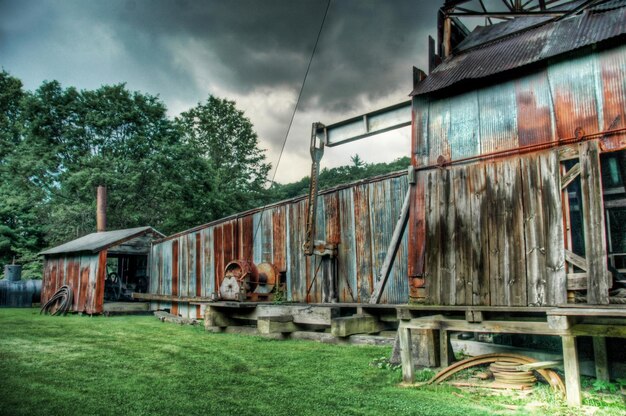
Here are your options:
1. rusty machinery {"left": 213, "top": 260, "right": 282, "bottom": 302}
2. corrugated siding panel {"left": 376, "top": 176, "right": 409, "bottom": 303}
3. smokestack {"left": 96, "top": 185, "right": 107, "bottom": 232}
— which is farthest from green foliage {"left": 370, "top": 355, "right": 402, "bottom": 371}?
smokestack {"left": 96, "top": 185, "right": 107, "bottom": 232}

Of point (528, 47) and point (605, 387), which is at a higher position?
point (528, 47)

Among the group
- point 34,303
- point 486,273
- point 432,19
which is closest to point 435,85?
point 486,273

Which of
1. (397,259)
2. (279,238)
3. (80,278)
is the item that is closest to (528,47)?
(397,259)

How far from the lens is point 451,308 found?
21.0ft

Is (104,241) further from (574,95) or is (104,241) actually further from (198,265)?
(574,95)

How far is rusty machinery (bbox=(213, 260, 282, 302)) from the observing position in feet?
38.7

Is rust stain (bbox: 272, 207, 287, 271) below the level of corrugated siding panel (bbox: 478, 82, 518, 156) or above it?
below

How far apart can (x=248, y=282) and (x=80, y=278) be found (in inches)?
414

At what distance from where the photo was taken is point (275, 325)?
9773mm

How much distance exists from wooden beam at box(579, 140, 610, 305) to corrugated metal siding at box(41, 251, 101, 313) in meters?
17.1

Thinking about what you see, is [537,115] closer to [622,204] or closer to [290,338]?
[622,204]

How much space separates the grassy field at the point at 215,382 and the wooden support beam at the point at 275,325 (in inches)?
11.1

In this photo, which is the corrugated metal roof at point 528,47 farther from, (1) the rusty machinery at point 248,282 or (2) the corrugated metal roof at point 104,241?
(2) the corrugated metal roof at point 104,241

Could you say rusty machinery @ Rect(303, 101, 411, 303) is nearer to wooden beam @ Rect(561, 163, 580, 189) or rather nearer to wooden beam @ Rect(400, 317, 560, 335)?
wooden beam @ Rect(561, 163, 580, 189)
